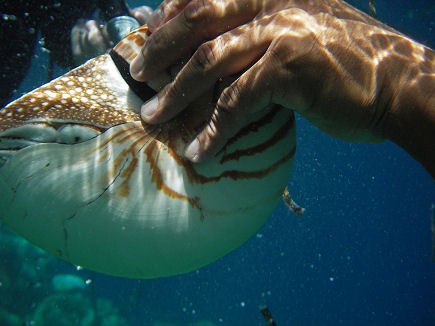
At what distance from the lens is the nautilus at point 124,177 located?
1.15m

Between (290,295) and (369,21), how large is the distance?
22513 mm

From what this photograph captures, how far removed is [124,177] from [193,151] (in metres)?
0.30

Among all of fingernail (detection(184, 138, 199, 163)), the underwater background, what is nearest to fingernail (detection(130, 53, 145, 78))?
fingernail (detection(184, 138, 199, 163))

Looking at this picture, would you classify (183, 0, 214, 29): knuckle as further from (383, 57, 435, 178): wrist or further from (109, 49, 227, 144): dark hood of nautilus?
(383, 57, 435, 178): wrist

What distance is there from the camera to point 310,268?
76.9 ft

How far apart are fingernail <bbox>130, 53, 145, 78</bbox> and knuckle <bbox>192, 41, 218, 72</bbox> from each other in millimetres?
285

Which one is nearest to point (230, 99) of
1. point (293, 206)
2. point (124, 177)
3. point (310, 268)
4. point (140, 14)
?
point (124, 177)

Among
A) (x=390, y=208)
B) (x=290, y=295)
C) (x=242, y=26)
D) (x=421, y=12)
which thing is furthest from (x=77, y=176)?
(x=390, y=208)

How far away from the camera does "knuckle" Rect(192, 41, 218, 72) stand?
1.03 m

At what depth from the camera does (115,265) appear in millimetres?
1322

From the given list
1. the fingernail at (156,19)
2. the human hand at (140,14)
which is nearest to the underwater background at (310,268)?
the human hand at (140,14)

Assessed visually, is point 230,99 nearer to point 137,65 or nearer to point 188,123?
point 188,123

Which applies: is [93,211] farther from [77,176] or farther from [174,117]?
[174,117]

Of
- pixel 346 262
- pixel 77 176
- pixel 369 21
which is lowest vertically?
pixel 346 262
